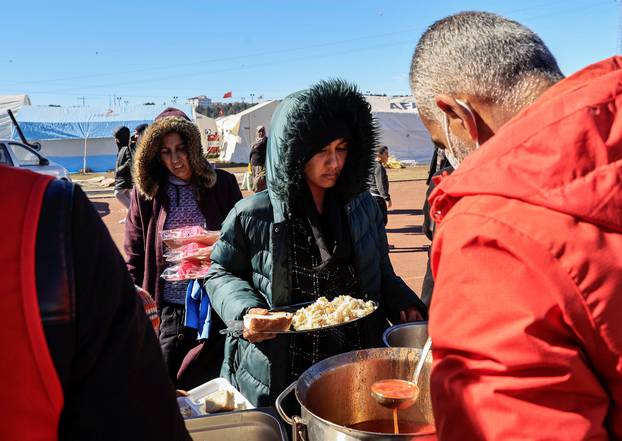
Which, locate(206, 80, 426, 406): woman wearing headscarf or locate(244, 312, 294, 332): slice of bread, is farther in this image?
locate(206, 80, 426, 406): woman wearing headscarf

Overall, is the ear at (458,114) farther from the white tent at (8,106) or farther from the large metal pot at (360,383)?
the white tent at (8,106)

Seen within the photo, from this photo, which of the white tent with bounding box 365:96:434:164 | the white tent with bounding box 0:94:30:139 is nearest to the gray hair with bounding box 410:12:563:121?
the white tent with bounding box 365:96:434:164

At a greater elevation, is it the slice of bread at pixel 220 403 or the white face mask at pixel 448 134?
the white face mask at pixel 448 134

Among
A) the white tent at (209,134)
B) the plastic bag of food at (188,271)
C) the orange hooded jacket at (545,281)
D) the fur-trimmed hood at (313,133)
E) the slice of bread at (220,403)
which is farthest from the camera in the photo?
the white tent at (209,134)

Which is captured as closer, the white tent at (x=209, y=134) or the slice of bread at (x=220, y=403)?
the slice of bread at (x=220, y=403)

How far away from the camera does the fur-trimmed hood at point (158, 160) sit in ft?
11.3

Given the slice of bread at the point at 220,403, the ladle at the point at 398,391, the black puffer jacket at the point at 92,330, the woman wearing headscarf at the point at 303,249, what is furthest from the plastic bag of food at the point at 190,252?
the black puffer jacket at the point at 92,330

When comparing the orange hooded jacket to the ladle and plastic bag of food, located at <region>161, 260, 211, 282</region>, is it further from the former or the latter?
plastic bag of food, located at <region>161, 260, 211, 282</region>

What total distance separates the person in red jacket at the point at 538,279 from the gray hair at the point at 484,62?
0.17 metres

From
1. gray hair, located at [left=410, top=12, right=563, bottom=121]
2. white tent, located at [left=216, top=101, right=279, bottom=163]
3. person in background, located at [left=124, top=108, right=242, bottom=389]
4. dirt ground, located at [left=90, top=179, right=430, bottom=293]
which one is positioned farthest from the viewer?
white tent, located at [left=216, top=101, right=279, bottom=163]

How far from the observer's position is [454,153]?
1.34m

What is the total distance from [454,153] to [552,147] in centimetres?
46

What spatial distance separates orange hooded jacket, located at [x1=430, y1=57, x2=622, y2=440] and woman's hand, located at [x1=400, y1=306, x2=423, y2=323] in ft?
5.47

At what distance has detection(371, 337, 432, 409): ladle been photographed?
1.66 meters
